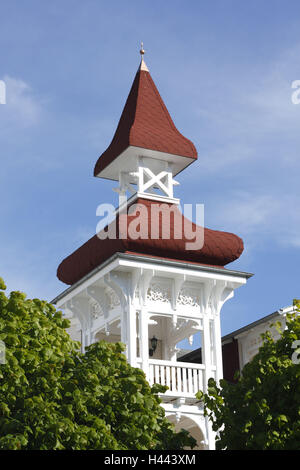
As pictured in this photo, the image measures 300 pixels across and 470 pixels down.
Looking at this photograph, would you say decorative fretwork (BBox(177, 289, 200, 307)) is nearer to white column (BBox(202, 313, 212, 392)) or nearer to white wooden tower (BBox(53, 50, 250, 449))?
white wooden tower (BBox(53, 50, 250, 449))

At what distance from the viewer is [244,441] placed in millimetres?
22016

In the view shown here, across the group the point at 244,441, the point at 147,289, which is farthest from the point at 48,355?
the point at 147,289

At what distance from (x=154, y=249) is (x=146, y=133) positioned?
15.5 ft

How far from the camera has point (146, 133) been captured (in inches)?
1315

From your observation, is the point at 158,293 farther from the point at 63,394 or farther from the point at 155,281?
the point at 63,394

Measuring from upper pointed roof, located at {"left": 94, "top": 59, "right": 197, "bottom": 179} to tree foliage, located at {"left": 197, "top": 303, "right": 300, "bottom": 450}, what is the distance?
1203 cm

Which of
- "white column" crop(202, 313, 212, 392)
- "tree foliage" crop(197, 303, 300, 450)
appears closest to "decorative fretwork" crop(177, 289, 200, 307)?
"white column" crop(202, 313, 212, 392)

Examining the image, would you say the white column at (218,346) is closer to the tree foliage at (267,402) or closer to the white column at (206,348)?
the white column at (206,348)

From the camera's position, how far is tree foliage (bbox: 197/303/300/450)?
20984 millimetres

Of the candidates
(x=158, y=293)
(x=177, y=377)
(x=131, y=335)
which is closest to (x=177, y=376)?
(x=177, y=377)

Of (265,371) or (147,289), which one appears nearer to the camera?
(265,371)
